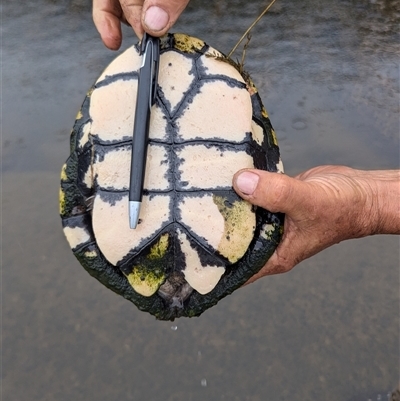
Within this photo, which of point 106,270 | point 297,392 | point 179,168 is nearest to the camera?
point 179,168

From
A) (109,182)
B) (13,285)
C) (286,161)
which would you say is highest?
(109,182)

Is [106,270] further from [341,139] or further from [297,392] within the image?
[341,139]

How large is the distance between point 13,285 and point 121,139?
1271 mm

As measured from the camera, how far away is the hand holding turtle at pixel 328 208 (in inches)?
54.6

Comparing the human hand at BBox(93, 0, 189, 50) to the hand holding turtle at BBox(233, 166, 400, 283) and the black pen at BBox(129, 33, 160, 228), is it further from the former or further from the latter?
the hand holding turtle at BBox(233, 166, 400, 283)

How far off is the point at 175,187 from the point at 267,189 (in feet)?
0.83

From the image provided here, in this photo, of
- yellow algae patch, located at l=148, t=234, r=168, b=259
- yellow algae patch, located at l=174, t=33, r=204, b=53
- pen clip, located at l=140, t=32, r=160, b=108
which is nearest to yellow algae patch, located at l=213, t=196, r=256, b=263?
yellow algae patch, located at l=148, t=234, r=168, b=259

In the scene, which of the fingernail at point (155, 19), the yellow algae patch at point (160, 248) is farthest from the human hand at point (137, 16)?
the yellow algae patch at point (160, 248)

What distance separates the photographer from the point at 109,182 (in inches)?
53.5

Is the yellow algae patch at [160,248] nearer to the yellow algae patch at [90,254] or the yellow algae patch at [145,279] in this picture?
the yellow algae patch at [145,279]

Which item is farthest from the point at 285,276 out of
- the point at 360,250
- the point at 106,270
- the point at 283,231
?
the point at 106,270

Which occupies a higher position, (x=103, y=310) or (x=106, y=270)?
(x=106, y=270)

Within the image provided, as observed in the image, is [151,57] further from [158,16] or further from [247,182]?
[247,182]

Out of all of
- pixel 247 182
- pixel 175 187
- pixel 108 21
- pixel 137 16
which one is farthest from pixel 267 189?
pixel 108 21
